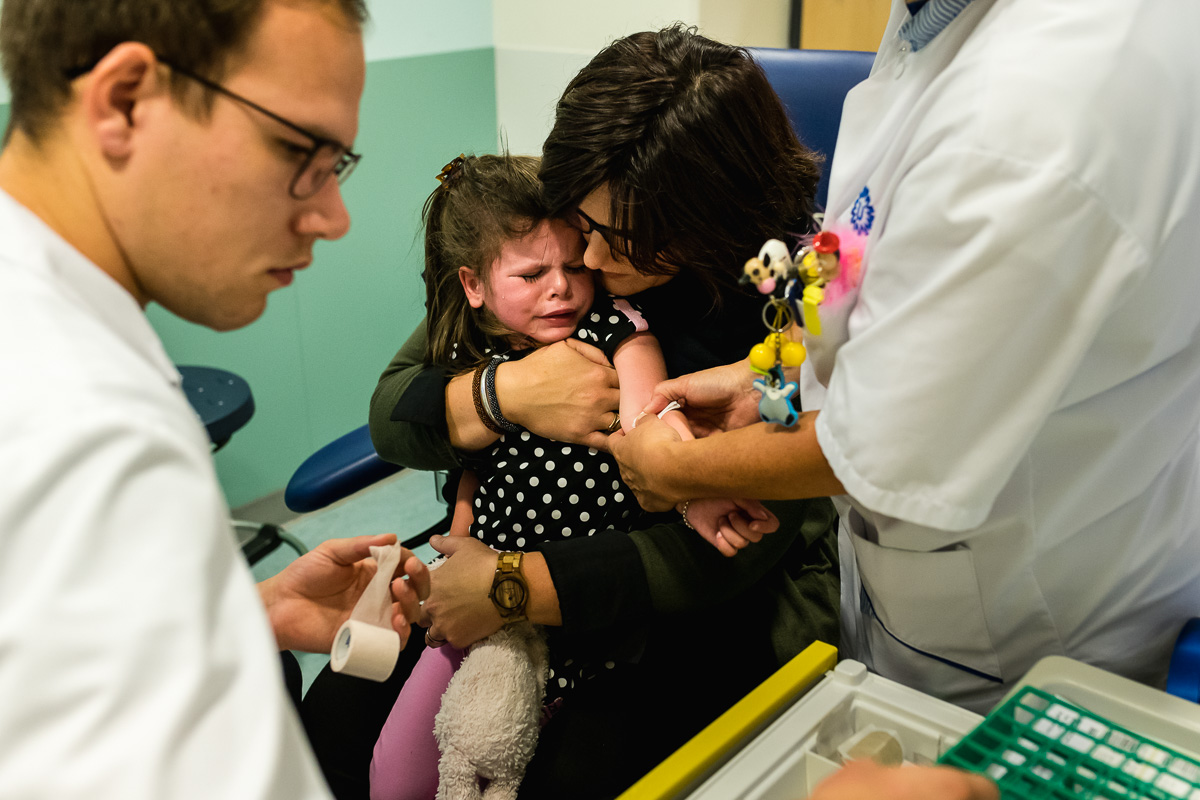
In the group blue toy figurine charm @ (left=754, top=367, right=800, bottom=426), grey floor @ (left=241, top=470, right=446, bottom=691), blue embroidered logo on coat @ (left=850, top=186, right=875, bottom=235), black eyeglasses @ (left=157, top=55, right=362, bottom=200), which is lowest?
grey floor @ (left=241, top=470, right=446, bottom=691)

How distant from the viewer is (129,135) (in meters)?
0.77

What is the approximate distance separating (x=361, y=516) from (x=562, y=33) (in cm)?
181

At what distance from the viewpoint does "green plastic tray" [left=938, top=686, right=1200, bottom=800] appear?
849mm

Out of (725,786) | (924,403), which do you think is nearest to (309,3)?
(924,403)

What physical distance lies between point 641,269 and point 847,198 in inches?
13.5

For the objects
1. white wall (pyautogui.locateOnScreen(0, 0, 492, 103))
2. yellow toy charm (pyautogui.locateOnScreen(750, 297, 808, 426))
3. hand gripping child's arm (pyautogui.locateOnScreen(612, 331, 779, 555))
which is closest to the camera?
yellow toy charm (pyautogui.locateOnScreen(750, 297, 808, 426))

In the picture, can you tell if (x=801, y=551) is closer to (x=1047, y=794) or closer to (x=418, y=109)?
(x=1047, y=794)

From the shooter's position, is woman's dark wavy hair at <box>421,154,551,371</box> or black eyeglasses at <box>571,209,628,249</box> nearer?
black eyeglasses at <box>571,209,628,249</box>

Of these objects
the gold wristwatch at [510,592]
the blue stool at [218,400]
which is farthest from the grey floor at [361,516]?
the gold wristwatch at [510,592]

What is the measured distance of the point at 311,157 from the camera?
846 mm

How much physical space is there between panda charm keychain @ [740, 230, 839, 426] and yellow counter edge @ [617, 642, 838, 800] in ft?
0.99

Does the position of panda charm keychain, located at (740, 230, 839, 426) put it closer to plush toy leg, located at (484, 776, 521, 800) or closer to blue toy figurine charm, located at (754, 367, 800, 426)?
blue toy figurine charm, located at (754, 367, 800, 426)

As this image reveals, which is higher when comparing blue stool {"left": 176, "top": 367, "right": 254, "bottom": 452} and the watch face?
the watch face

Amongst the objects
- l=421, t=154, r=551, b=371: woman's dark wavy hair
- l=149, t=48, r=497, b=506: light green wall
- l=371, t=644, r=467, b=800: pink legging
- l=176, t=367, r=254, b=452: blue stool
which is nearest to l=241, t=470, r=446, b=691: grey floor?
l=149, t=48, r=497, b=506: light green wall
